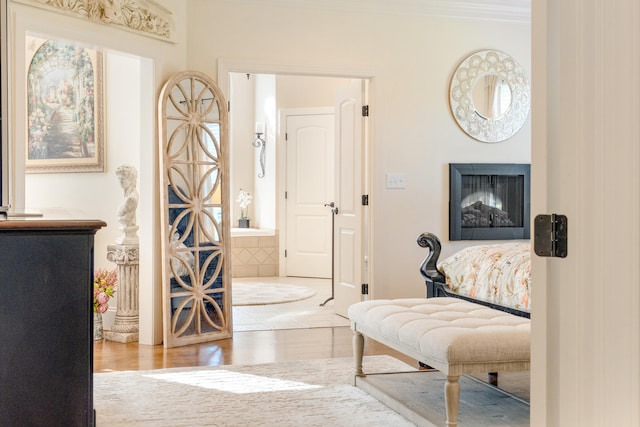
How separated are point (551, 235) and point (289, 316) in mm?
5264

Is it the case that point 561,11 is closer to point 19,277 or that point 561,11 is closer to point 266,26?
point 19,277

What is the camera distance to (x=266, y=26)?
19.5 feet

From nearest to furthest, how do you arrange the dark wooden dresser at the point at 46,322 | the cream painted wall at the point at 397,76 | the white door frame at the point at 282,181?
1. the dark wooden dresser at the point at 46,322
2. the cream painted wall at the point at 397,76
3. the white door frame at the point at 282,181

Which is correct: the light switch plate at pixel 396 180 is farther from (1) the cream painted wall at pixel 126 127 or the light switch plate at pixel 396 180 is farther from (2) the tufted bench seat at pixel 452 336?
(2) the tufted bench seat at pixel 452 336

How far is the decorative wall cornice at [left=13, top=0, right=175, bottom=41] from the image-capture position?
454 centimetres

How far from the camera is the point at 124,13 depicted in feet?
16.4

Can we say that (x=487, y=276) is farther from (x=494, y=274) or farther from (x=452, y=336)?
(x=452, y=336)

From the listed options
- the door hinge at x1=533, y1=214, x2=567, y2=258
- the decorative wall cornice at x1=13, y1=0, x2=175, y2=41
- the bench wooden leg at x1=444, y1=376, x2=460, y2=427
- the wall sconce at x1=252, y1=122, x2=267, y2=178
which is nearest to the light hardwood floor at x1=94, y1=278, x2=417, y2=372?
the bench wooden leg at x1=444, y1=376, x2=460, y2=427

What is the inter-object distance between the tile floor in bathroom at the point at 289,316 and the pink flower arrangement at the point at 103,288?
1.04m

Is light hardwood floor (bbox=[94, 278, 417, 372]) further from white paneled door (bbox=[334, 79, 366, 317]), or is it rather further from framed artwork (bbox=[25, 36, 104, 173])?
framed artwork (bbox=[25, 36, 104, 173])

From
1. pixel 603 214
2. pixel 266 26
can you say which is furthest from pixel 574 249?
pixel 266 26

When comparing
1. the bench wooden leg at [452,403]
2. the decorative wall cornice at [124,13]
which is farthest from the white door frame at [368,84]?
the bench wooden leg at [452,403]

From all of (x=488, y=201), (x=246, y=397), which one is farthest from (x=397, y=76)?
(x=246, y=397)

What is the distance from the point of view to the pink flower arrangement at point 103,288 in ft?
17.7
